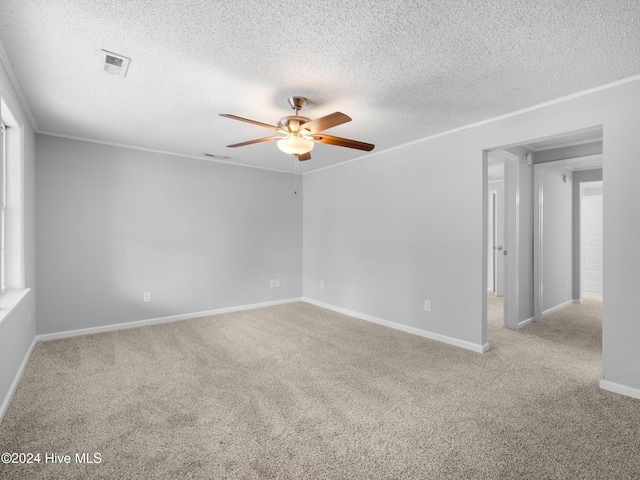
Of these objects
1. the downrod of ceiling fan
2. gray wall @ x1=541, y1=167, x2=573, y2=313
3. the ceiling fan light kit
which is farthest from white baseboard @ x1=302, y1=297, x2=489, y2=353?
the downrod of ceiling fan

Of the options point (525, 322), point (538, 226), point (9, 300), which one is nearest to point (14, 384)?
point (9, 300)

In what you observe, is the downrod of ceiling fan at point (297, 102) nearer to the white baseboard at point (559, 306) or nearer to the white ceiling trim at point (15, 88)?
the white ceiling trim at point (15, 88)

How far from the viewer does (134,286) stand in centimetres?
424

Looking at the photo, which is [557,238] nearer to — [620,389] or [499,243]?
[499,243]

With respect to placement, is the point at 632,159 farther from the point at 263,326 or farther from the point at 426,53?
the point at 263,326

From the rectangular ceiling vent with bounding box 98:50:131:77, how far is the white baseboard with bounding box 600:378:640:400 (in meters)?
4.10

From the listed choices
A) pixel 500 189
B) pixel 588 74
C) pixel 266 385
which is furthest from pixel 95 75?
pixel 500 189

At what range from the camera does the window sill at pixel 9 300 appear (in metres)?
2.24

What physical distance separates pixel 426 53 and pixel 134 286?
415 centimetres

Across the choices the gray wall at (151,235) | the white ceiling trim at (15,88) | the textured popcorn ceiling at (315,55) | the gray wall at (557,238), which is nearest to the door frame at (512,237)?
the gray wall at (557,238)

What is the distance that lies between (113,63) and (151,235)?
2.63 metres

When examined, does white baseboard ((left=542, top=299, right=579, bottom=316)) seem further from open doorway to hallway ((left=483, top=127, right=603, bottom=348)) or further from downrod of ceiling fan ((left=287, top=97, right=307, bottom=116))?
downrod of ceiling fan ((left=287, top=97, right=307, bottom=116))

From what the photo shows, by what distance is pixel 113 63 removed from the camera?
2.15 m

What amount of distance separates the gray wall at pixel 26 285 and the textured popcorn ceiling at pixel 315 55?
6.8 inches
